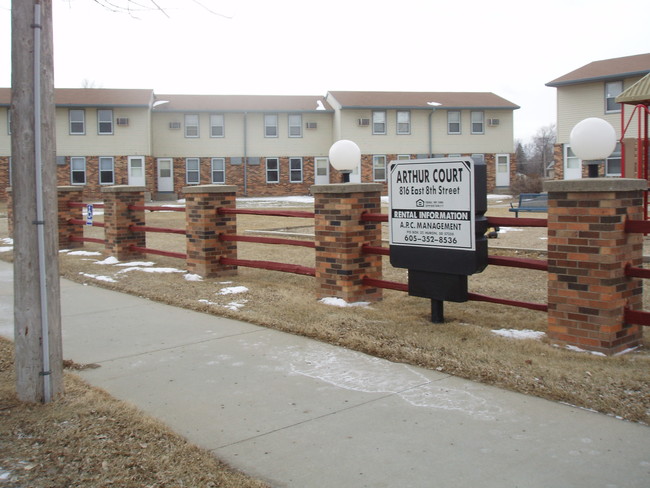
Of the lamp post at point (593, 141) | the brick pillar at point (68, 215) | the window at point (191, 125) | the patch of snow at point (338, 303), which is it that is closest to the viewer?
the lamp post at point (593, 141)

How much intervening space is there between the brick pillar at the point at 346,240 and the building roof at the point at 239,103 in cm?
3436

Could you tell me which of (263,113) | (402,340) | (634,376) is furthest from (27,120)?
(263,113)

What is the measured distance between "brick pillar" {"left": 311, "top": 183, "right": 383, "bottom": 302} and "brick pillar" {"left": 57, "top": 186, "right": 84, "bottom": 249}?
8271 millimetres

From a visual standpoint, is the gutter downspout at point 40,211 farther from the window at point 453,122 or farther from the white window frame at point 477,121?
the white window frame at point 477,121

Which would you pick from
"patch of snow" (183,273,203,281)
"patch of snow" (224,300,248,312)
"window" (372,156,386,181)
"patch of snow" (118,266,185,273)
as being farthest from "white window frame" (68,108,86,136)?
"patch of snow" (224,300,248,312)

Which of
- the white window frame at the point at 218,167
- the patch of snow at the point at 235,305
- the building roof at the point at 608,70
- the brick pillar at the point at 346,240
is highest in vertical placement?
the building roof at the point at 608,70

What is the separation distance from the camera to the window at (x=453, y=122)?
4234 centimetres

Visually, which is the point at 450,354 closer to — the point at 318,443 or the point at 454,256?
the point at 454,256

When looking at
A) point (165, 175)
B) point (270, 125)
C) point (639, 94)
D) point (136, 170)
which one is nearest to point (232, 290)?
point (639, 94)

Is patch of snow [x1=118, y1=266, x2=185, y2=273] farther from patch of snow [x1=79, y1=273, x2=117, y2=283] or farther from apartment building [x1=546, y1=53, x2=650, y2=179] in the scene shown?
apartment building [x1=546, y1=53, x2=650, y2=179]

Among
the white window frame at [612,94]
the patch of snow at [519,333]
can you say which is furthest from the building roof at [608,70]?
the patch of snow at [519,333]

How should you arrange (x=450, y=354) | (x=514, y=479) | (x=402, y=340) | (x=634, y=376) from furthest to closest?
(x=402, y=340), (x=450, y=354), (x=634, y=376), (x=514, y=479)

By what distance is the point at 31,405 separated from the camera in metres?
4.38

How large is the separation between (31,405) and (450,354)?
305 centimetres
